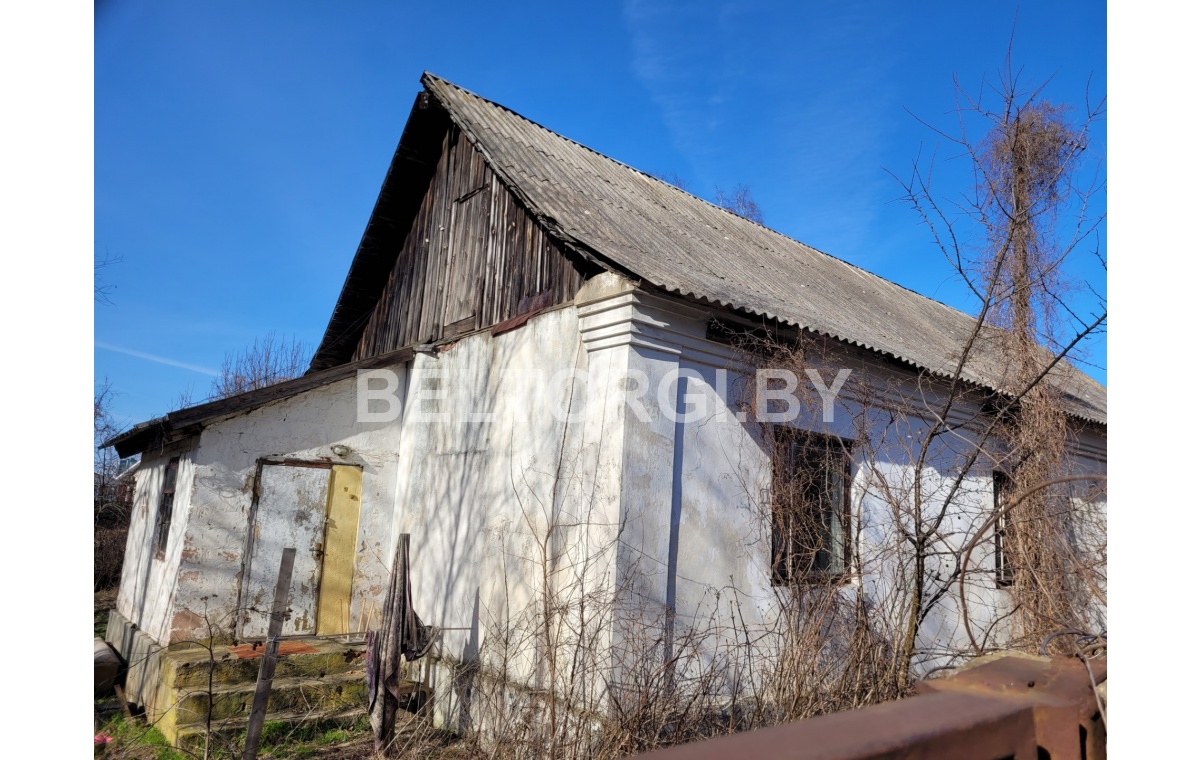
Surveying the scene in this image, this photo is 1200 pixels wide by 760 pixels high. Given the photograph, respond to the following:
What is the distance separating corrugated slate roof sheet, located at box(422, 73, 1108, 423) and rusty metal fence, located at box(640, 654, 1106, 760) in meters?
4.15

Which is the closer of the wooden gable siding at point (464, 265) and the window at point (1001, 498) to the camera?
the wooden gable siding at point (464, 265)

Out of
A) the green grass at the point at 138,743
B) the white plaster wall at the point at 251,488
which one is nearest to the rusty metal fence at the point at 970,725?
the green grass at the point at 138,743

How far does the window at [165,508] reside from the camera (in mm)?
8578

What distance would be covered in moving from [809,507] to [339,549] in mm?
4977

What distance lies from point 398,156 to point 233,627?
6.01 metres

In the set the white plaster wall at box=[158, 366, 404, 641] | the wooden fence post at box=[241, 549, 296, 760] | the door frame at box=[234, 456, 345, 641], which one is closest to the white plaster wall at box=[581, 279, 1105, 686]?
the wooden fence post at box=[241, 549, 296, 760]

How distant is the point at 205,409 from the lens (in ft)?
24.0

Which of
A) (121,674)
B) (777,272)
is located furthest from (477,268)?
(121,674)

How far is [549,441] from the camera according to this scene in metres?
6.41

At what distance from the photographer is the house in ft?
19.2

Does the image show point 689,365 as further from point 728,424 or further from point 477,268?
point 477,268

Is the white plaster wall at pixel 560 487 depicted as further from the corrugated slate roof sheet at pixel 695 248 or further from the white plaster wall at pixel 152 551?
the corrugated slate roof sheet at pixel 695 248

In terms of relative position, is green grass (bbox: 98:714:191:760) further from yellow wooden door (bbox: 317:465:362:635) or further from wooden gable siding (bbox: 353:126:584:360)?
wooden gable siding (bbox: 353:126:584:360)

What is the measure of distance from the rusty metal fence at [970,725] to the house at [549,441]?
3.18 metres
